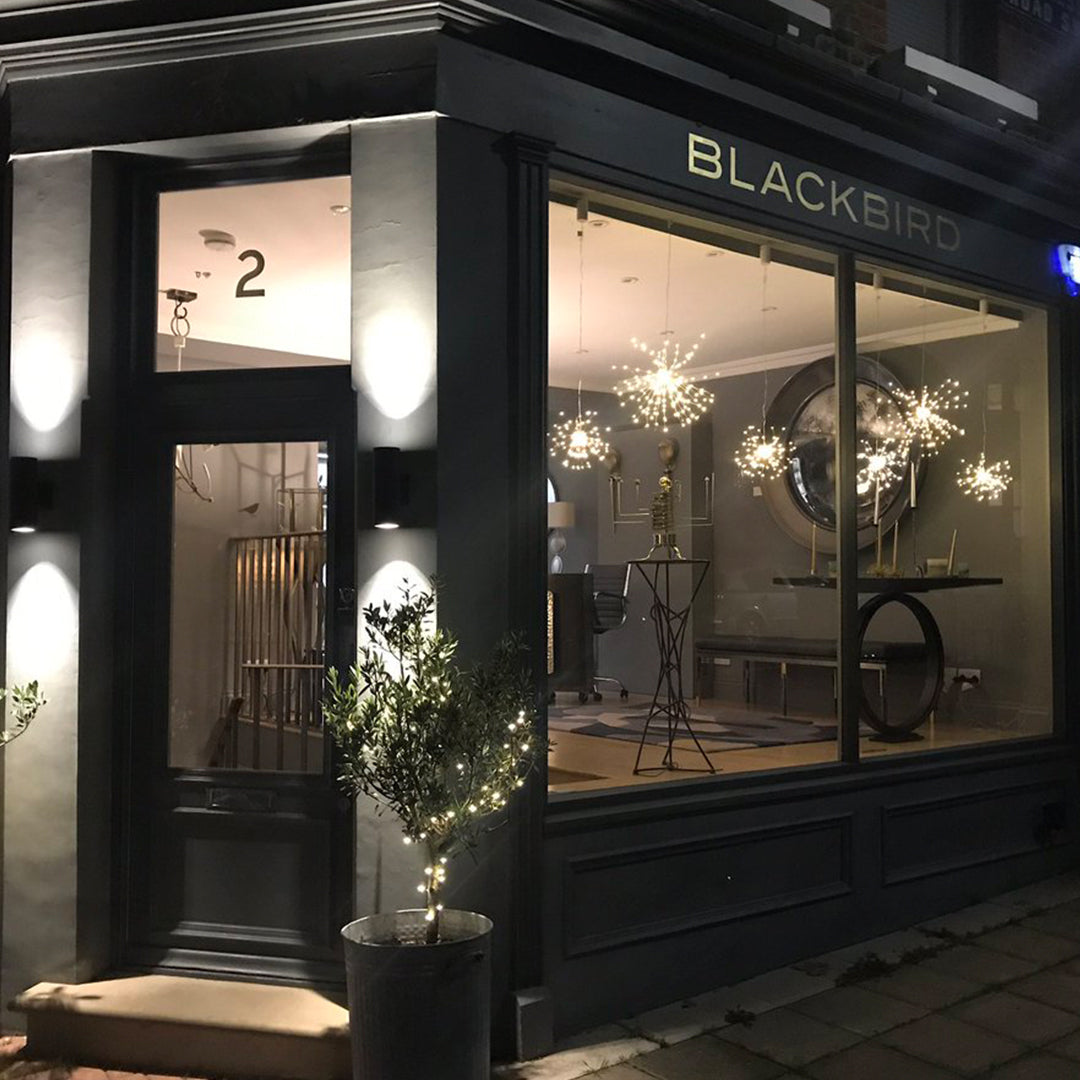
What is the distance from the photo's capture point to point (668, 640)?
20.3 feet

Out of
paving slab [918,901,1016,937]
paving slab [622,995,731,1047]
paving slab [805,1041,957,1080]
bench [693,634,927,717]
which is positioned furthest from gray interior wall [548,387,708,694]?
paving slab [805,1041,957,1080]

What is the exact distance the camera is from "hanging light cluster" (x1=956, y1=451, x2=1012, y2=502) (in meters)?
7.04

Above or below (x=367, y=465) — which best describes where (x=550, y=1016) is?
below

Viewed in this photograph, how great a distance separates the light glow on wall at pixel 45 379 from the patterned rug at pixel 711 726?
234 centimetres

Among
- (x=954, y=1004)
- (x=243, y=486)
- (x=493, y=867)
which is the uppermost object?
(x=243, y=486)

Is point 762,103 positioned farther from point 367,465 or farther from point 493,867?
point 493,867

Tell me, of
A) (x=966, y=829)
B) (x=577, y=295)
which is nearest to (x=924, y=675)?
(x=966, y=829)

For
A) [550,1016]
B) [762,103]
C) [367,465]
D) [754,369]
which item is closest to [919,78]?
[762,103]

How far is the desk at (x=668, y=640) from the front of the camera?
18.7 feet

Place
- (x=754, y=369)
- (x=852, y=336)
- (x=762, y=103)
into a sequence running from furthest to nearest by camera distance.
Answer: (x=754, y=369) → (x=852, y=336) → (x=762, y=103)

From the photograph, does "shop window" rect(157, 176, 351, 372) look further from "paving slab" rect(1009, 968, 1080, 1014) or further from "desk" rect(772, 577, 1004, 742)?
"paving slab" rect(1009, 968, 1080, 1014)

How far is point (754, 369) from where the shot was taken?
7.47 meters

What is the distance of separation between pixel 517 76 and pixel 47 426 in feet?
7.43

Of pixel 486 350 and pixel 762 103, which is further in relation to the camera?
pixel 762 103
